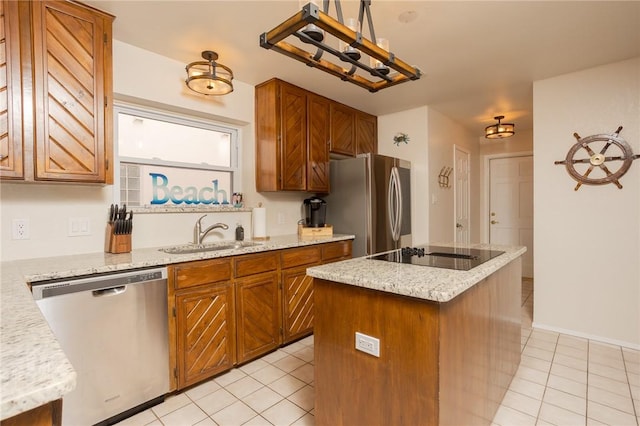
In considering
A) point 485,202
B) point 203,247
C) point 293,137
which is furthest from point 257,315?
point 485,202

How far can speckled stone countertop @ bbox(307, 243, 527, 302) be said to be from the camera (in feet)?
3.81

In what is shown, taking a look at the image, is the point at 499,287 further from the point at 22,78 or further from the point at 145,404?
the point at 22,78

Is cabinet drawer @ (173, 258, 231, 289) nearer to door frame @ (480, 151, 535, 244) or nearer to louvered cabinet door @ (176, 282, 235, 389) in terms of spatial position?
louvered cabinet door @ (176, 282, 235, 389)

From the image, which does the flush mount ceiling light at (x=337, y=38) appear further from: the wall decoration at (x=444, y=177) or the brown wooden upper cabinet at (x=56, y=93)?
the wall decoration at (x=444, y=177)

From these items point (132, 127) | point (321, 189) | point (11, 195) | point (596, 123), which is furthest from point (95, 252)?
point (596, 123)

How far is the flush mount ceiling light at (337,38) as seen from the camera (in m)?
1.16

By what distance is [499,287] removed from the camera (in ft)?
6.10

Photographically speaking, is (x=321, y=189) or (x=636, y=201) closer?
(x=636, y=201)

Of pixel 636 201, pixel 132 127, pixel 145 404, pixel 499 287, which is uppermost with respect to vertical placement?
pixel 132 127

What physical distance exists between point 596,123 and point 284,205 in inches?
118

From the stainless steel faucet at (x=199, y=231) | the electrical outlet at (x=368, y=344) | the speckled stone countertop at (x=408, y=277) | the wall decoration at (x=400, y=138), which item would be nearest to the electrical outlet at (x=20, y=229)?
the stainless steel faucet at (x=199, y=231)

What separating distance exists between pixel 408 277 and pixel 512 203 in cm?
481

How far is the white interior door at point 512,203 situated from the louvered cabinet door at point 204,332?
4.79m

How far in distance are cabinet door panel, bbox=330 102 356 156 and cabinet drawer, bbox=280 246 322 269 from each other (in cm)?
129
